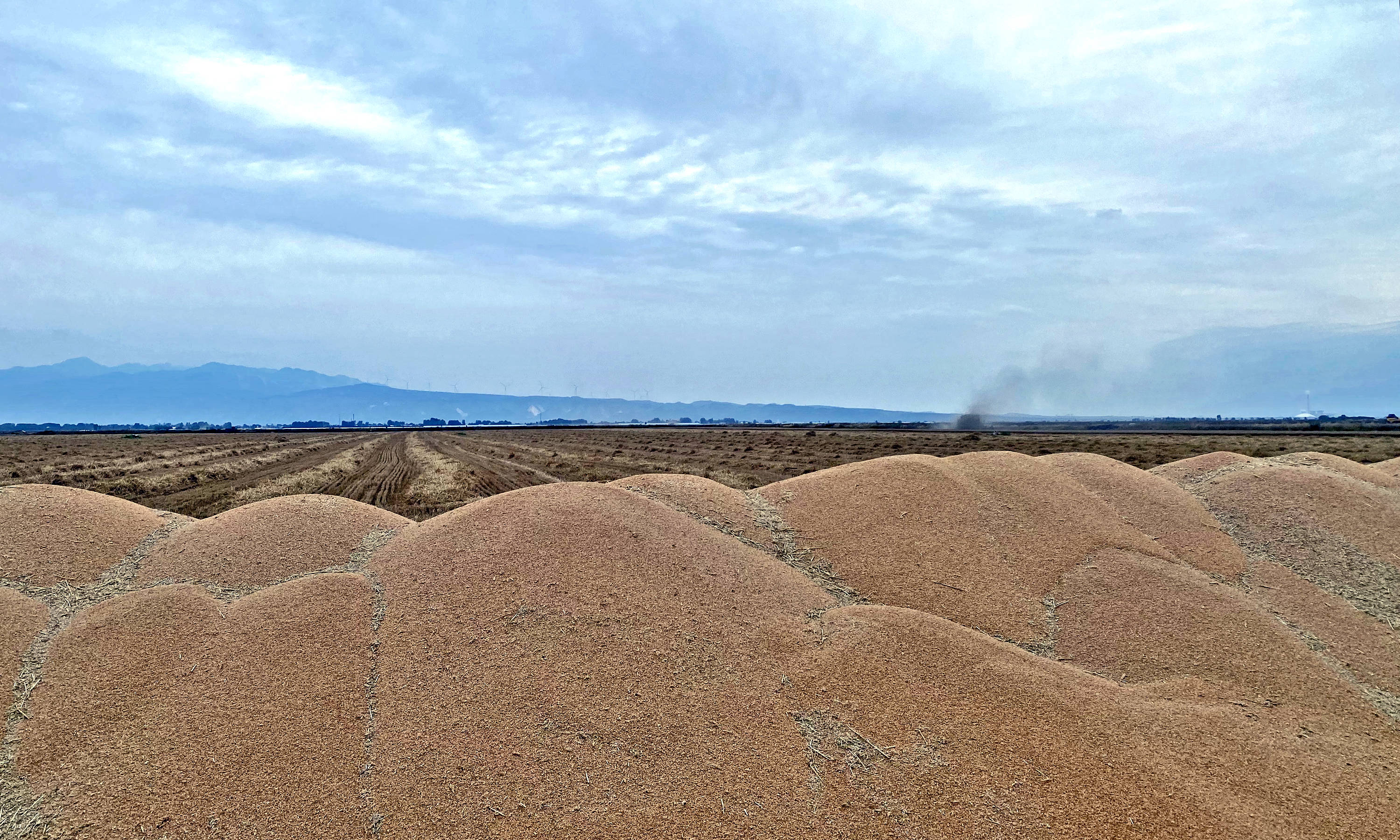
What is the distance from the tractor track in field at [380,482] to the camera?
2842 centimetres

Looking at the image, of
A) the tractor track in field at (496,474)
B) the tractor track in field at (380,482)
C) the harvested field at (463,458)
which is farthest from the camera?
the tractor track in field at (496,474)

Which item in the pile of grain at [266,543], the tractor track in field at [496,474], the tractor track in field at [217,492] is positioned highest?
the pile of grain at [266,543]

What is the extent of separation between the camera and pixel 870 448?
2309 inches

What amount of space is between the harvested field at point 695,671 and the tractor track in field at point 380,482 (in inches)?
500

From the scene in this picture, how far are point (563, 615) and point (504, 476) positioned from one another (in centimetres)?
2975

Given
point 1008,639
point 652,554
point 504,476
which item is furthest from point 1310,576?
point 504,476

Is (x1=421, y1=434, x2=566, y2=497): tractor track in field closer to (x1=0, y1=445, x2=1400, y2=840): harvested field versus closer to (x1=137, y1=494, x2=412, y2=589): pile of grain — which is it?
(x1=137, y1=494, x2=412, y2=589): pile of grain

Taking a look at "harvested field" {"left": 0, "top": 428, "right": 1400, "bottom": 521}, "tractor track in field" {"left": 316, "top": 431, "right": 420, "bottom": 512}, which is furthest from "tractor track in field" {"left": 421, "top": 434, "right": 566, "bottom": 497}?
"tractor track in field" {"left": 316, "top": 431, "right": 420, "bottom": 512}

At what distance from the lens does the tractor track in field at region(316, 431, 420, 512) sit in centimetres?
2842

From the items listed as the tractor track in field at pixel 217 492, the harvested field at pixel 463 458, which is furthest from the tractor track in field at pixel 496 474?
the tractor track in field at pixel 217 492

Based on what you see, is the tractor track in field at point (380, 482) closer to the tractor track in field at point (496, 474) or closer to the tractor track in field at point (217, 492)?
the tractor track in field at point (496, 474)

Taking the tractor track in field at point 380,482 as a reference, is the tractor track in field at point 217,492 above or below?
below

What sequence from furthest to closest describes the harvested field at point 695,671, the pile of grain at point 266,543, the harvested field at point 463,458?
1. the harvested field at point 463,458
2. the pile of grain at point 266,543
3. the harvested field at point 695,671

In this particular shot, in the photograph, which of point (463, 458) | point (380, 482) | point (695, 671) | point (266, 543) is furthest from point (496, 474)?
point (695, 671)
